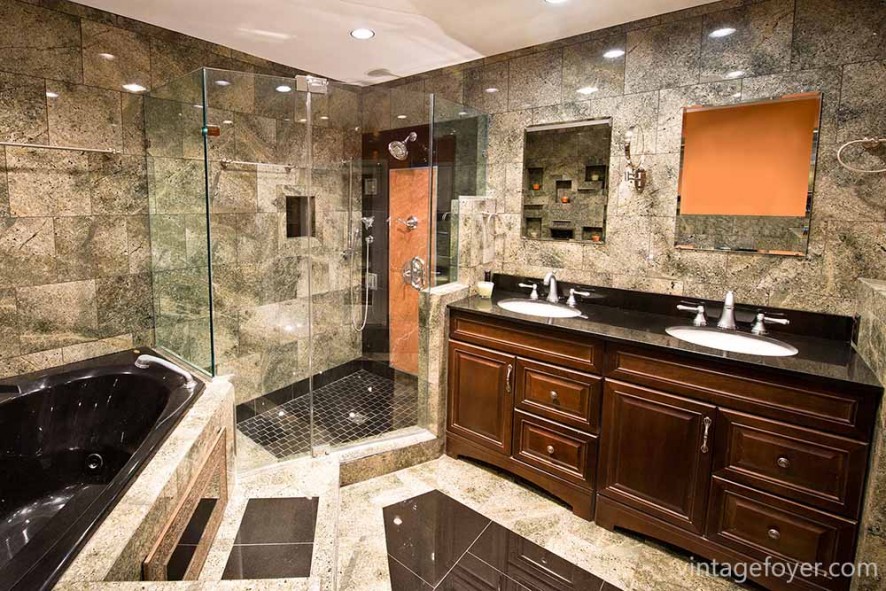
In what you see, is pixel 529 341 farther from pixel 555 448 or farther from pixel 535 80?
pixel 535 80

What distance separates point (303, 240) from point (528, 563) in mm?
2247

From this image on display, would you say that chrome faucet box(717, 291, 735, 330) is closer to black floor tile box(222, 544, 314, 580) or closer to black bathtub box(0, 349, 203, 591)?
black floor tile box(222, 544, 314, 580)

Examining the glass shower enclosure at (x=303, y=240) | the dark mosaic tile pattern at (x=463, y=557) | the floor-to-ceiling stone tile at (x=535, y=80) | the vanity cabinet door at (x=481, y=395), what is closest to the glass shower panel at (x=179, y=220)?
the glass shower enclosure at (x=303, y=240)

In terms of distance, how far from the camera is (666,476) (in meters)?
2.10

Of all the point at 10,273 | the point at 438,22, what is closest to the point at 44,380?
the point at 10,273

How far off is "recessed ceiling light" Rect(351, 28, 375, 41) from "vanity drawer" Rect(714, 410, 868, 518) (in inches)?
104

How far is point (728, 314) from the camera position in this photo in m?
2.29


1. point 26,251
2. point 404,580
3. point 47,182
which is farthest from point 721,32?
point 26,251

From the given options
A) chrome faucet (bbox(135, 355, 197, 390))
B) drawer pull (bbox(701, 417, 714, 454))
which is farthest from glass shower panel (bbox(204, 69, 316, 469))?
drawer pull (bbox(701, 417, 714, 454))

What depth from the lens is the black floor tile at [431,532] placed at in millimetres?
2062

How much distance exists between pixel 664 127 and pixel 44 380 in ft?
10.8

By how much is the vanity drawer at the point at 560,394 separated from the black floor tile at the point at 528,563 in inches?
23.7

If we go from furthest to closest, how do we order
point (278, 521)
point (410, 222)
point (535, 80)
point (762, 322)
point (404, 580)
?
1. point (410, 222)
2. point (535, 80)
3. point (762, 322)
4. point (404, 580)
5. point (278, 521)

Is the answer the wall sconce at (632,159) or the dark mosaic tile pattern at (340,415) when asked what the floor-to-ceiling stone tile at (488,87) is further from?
the dark mosaic tile pattern at (340,415)
